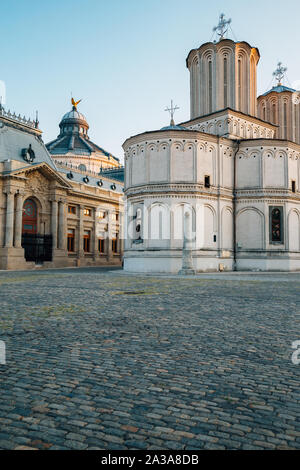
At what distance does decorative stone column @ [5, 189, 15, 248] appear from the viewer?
1501 inches

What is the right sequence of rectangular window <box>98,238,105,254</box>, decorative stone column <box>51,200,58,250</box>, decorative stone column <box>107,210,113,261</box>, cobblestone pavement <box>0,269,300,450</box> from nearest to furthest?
cobblestone pavement <box>0,269,300,450</box> → decorative stone column <box>51,200,58,250</box> → rectangular window <box>98,238,105,254</box> → decorative stone column <box>107,210,113,261</box>

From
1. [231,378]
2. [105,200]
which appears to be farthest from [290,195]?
[231,378]

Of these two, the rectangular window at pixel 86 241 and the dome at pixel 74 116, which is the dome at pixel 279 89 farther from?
the dome at pixel 74 116

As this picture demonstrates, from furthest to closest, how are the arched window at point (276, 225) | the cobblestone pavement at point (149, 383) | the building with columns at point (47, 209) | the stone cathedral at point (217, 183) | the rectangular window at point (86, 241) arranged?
the rectangular window at point (86, 241) → the building with columns at point (47, 209) → the arched window at point (276, 225) → the stone cathedral at point (217, 183) → the cobblestone pavement at point (149, 383)

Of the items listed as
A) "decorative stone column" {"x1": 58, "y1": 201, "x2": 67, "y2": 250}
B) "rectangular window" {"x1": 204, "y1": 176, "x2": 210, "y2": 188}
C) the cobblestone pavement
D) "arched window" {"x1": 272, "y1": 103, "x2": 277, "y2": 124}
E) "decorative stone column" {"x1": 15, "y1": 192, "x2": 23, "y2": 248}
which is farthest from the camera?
"arched window" {"x1": 272, "y1": 103, "x2": 277, "y2": 124}

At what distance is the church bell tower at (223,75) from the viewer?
36.1 metres

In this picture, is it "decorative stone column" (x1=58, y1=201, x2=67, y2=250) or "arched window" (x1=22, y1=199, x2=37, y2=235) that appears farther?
"decorative stone column" (x1=58, y1=201, x2=67, y2=250)

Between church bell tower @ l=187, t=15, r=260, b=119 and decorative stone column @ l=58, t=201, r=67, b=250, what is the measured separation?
65.2 feet

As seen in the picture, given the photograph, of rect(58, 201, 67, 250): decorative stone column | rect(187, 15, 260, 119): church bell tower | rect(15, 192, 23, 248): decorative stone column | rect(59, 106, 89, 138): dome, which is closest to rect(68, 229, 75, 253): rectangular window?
rect(58, 201, 67, 250): decorative stone column

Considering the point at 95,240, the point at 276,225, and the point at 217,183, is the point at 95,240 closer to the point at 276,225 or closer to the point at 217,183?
the point at 217,183

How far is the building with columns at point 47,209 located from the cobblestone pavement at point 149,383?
110 ft

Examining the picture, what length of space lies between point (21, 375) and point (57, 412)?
1150 millimetres

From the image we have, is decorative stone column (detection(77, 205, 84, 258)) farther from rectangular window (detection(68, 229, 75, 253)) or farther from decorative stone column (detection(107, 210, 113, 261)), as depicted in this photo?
decorative stone column (detection(107, 210, 113, 261))

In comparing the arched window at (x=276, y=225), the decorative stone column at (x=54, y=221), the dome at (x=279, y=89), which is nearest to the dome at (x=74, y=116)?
the decorative stone column at (x=54, y=221)
